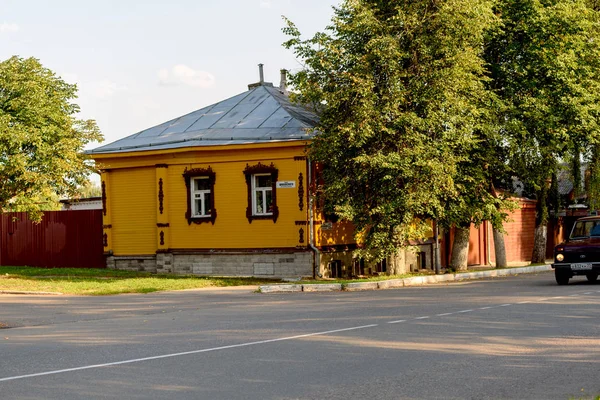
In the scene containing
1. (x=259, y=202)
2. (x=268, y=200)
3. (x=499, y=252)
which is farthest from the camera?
(x=499, y=252)

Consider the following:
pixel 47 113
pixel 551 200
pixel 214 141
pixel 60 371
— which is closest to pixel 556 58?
pixel 551 200

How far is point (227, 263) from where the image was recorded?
2950 cm

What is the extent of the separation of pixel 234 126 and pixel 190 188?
9.28ft

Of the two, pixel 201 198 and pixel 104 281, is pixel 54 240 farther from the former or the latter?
pixel 104 281

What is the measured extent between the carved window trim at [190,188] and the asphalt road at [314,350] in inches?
448

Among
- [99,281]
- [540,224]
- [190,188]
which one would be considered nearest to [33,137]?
[99,281]

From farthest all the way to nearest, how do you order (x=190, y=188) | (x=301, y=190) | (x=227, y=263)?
(x=190, y=188) < (x=227, y=263) < (x=301, y=190)

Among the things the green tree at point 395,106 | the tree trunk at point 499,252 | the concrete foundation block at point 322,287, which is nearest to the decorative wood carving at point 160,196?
the green tree at point 395,106

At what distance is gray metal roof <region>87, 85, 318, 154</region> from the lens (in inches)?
1164

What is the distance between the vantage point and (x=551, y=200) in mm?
36062

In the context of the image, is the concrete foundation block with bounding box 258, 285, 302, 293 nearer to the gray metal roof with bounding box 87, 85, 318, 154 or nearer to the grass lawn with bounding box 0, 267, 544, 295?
the grass lawn with bounding box 0, 267, 544, 295

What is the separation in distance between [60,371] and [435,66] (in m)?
17.9

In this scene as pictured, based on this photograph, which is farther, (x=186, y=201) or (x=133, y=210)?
(x=133, y=210)

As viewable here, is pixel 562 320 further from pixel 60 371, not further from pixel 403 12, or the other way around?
pixel 403 12
